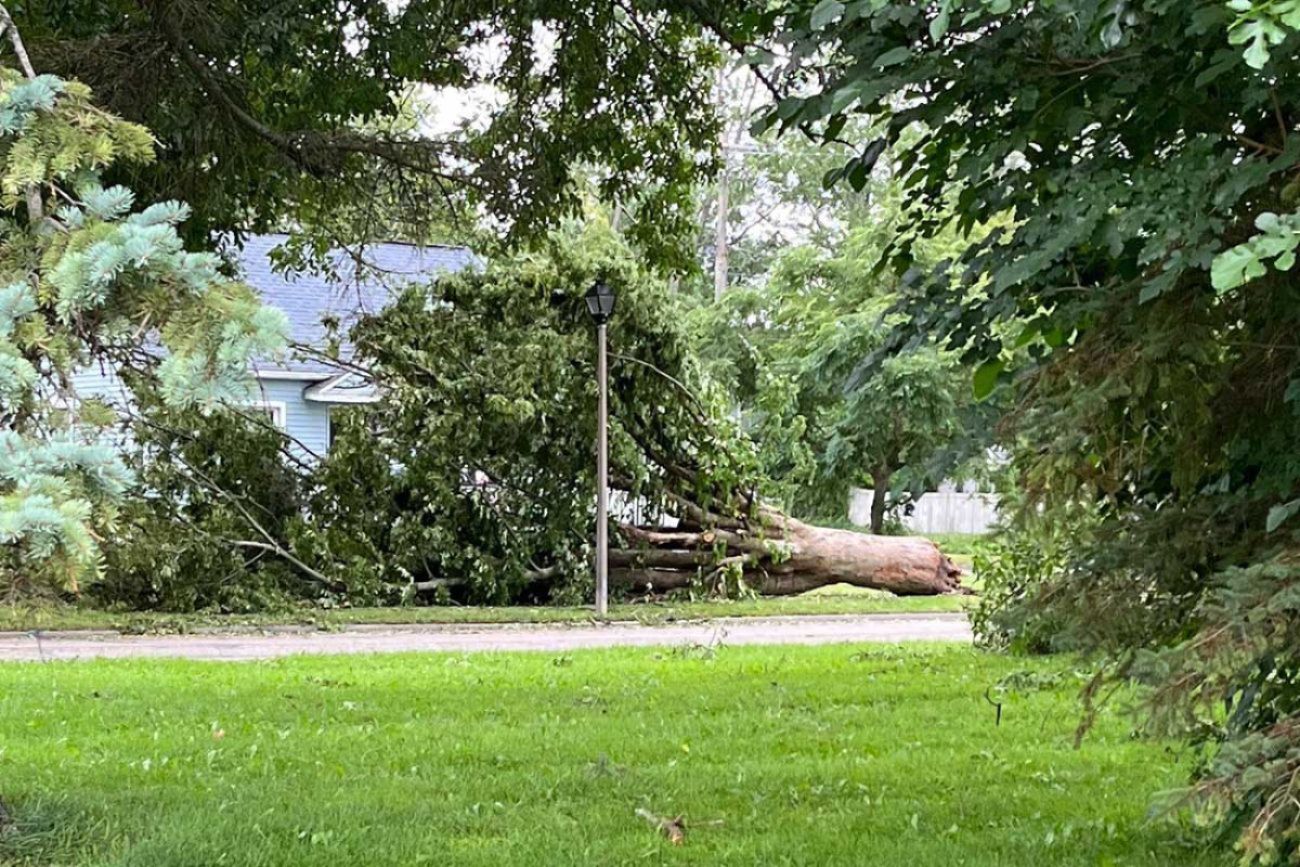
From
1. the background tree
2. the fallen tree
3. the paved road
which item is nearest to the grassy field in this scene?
the paved road

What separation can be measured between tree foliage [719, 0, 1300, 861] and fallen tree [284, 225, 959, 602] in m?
10.9

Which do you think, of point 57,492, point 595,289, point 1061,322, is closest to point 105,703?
point 57,492

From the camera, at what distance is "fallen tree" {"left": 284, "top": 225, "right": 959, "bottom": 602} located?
48.2 feet

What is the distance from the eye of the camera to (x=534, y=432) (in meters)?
15.0

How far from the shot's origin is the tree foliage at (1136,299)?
2.96 meters

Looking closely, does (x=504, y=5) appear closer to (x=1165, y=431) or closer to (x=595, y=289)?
(x=595, y=289)

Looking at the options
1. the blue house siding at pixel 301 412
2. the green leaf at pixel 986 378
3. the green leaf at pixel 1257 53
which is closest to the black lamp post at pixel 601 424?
the blue house siding at pixel 301 412

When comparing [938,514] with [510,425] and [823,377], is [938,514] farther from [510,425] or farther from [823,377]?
[510,425]

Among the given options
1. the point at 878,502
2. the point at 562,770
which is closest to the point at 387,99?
the point at 562,770

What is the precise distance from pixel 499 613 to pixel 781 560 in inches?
145

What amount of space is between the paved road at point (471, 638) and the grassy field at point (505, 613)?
0.30 meters

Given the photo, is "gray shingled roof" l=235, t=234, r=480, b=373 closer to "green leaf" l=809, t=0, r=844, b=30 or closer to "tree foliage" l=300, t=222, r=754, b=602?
"tree foliage" l=300, t=222, r=754, b=602

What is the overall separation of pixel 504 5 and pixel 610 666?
4570mm

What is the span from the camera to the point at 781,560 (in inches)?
627
